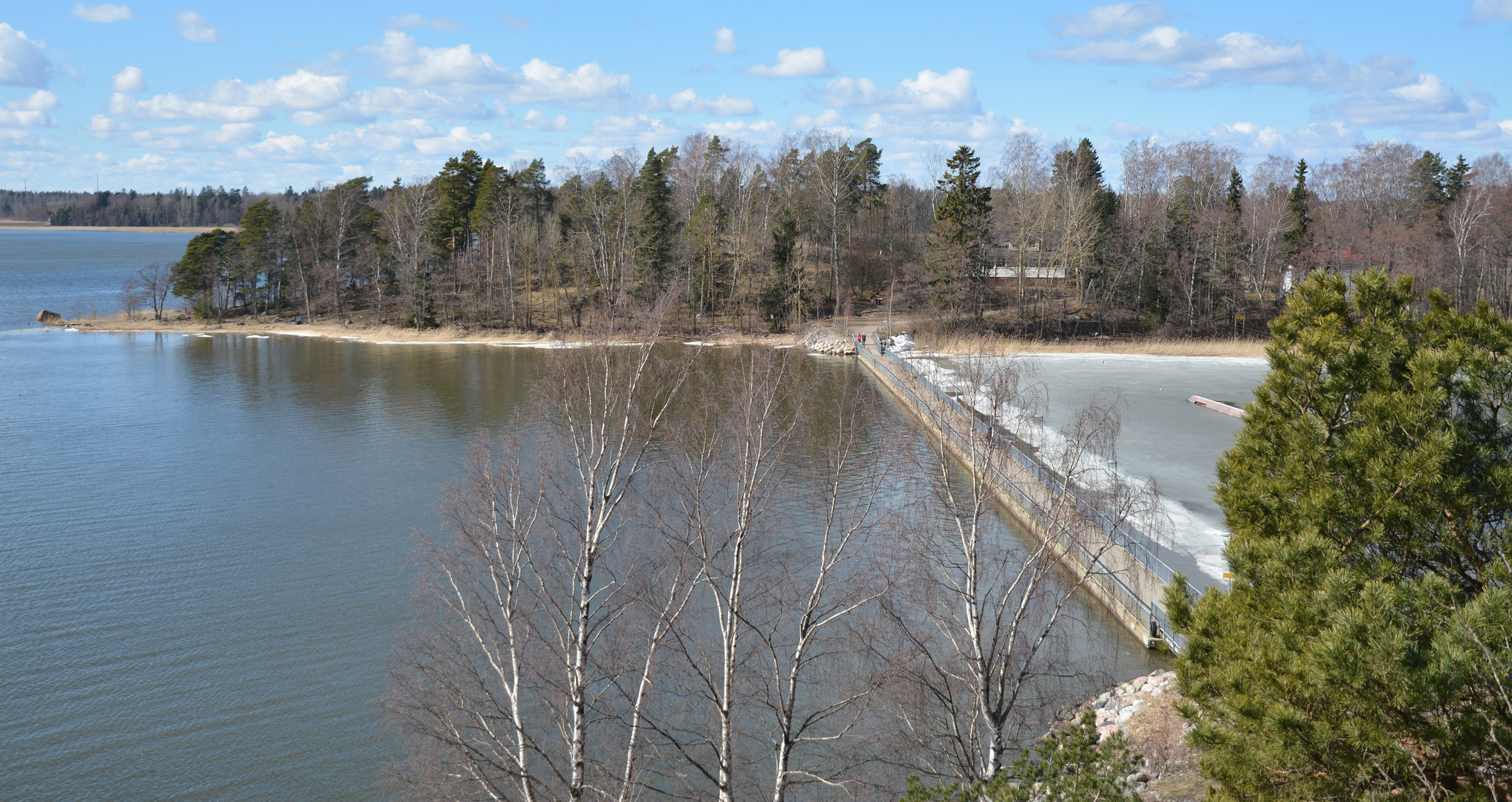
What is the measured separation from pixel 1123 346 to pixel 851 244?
24.5 m

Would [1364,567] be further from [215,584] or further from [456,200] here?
[456,200]

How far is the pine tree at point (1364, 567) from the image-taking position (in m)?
6.29

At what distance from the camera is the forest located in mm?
62938

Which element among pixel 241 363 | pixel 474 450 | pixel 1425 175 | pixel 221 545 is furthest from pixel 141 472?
pixel 1425 175

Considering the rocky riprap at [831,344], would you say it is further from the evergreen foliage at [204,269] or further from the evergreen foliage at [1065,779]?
the evergreen foliage at [1065,779]

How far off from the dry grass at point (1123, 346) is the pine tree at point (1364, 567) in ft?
158

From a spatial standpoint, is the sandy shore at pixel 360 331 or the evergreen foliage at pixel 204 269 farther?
the evergreen foliage at pixel 204 269

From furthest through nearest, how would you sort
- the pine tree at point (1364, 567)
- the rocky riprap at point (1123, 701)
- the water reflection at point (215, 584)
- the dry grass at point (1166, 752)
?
the rocky riprap at point (1123, 701) → the water reflection at point (215, 584) → the dry grass at point (1166, 752) → the pine tree at point (1364, 567)

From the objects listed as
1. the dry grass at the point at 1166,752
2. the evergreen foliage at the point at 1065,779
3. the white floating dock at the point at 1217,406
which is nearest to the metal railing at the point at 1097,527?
the dry grass at the point at 1166,752

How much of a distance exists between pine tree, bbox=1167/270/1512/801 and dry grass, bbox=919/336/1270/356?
4805cm

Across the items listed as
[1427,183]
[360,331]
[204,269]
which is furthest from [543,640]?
[1427,183]

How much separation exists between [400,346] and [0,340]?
92.9ft

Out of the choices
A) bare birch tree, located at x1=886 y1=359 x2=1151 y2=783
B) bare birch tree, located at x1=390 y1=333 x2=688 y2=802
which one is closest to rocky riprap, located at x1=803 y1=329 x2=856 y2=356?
bare birch tree, located at x1=886 y1=359 x2=1151 y2=783

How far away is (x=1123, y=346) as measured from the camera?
6112 cm
